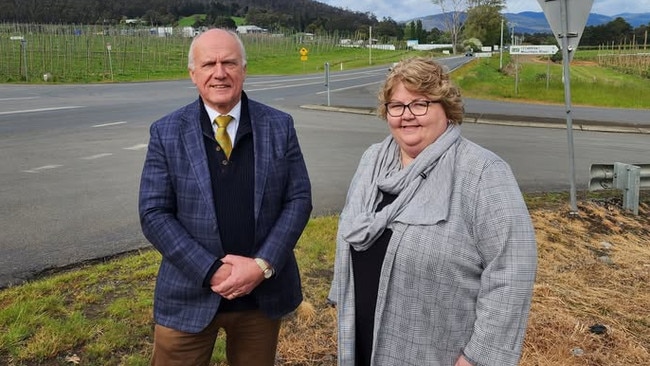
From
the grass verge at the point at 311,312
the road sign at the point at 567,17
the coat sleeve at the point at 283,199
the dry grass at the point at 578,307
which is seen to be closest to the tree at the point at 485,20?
the road sign at the point at 567,17

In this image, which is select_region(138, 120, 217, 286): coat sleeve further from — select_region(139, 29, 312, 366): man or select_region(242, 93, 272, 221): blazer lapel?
select_region(242, 93, 272, 221): blazer lapel

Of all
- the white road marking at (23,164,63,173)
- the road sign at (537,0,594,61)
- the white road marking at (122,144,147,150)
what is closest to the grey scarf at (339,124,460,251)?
the road sign at (537,0,594,61)

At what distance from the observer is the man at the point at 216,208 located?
2236mm

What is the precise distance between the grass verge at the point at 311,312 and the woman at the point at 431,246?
1503mm

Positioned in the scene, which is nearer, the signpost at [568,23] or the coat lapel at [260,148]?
the coat lapel at [260,148]

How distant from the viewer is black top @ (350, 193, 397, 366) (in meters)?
2.07

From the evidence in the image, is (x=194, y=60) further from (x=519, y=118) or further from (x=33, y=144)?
(x=519, y=118)

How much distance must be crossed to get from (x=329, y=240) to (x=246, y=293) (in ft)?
10.8

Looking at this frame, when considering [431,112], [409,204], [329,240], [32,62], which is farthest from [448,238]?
[32,62]

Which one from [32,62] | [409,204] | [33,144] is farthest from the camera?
[32,62]

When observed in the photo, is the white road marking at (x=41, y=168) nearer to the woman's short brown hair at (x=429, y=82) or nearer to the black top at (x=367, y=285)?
the black top at (x=367, y=285)

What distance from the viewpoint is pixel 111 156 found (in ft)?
32.8

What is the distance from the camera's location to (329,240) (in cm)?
557

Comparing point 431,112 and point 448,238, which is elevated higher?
point 431,112
